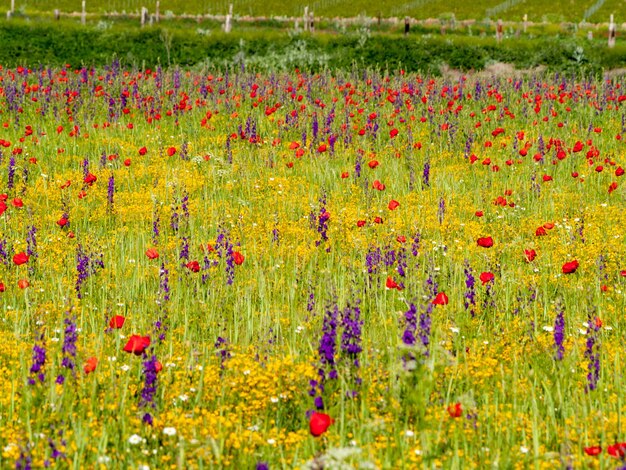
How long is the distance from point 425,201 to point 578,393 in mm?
3746

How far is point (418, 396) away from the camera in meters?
2.97

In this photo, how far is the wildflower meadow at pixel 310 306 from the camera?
2.86 m

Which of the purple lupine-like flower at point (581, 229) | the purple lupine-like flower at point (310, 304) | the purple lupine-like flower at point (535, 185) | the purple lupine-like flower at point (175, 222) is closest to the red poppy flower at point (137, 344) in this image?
the purple lupine-like flower at point (310, 304)

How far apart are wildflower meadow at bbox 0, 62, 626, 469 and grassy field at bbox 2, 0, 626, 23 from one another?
42283mm

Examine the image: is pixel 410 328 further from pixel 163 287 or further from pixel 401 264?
pixel 163 287

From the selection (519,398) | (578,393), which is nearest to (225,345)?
(519,398)

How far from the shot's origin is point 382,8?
177ft

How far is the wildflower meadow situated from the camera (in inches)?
112

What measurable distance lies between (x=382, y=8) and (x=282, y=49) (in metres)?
31.6

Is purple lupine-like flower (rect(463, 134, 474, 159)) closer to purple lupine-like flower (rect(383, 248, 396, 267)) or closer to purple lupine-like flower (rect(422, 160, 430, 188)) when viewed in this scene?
purple lupine-like flower (rect(422, 160, 430, 188))

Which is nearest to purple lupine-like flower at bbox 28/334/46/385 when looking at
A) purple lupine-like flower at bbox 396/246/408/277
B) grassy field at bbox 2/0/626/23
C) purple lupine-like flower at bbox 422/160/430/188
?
purple lupine-like flower at bbox 396/246/408/277

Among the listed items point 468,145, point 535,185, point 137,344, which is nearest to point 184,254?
point 137,344

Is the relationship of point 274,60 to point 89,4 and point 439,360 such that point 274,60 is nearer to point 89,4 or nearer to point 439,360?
point 439,360

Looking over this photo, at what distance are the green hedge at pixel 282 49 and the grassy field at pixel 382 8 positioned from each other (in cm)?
2405
